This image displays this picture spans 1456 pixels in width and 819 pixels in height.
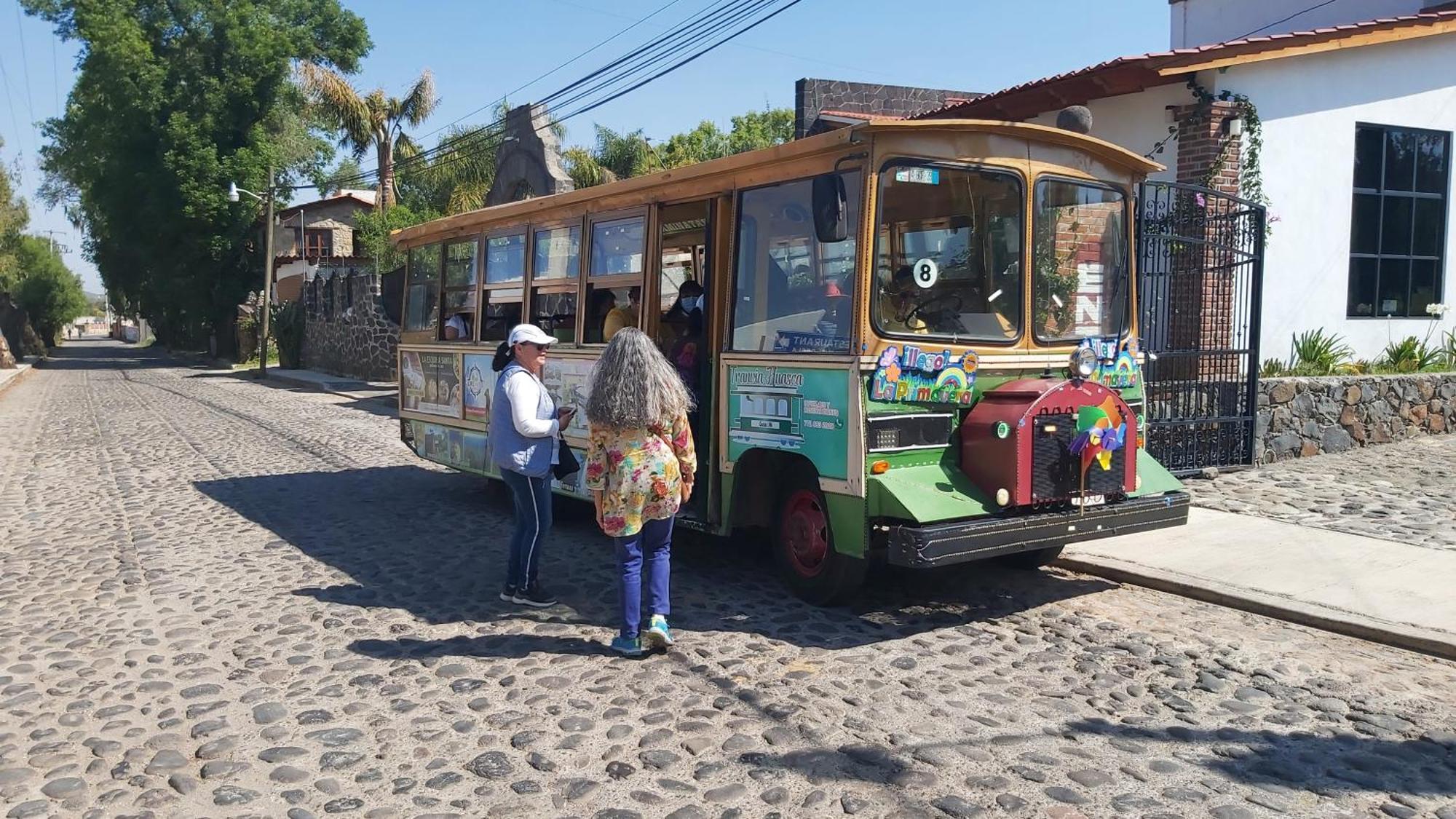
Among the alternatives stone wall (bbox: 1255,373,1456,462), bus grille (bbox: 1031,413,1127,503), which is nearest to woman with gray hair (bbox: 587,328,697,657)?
bus grille (bbox: 1031,413,1127,503)

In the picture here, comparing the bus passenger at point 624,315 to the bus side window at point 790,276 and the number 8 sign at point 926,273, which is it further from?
the number 8 sign at point 926,273

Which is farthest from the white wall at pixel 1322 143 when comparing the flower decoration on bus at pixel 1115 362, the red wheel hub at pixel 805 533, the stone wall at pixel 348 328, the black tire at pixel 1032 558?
the stone wall at pixel 348 328

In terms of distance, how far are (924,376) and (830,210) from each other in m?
1.04

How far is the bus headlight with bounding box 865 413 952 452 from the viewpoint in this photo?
600 cm

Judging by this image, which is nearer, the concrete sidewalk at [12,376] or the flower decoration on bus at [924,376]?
the flower decoration on bus at [924,376]

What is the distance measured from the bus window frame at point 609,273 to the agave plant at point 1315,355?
25.0 ft

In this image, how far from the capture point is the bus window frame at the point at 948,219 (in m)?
5.98

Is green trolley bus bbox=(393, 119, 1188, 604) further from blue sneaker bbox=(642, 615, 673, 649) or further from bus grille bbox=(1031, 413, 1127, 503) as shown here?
blue sneaker bbox=(642, 615, 673, 649)

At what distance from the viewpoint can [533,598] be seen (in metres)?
6.72

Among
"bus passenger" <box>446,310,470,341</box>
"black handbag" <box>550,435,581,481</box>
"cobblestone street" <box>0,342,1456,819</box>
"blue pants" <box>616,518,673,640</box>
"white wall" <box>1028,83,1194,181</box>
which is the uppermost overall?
"white wall" <box>1028,83,1194,181</box>

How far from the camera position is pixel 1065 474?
6.22 metres

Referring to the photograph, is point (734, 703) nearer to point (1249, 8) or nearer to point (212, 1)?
point (1249, 8)

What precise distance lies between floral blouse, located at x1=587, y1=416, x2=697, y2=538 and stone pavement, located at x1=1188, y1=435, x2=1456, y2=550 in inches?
215

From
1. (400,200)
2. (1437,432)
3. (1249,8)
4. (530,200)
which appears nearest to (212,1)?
(400,200)
